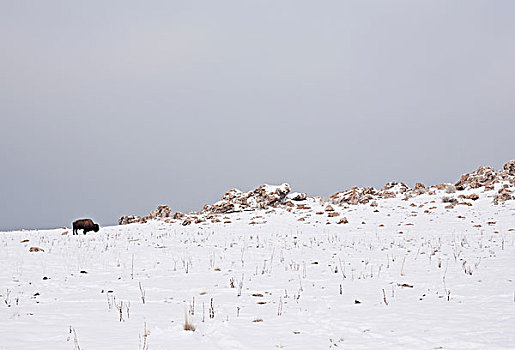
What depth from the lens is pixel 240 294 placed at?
26.8 feet

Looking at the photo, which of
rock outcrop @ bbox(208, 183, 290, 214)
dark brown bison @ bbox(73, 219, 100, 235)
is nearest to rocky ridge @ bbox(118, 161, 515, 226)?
rock outcrop @ bbox(208, 183, 290, 214)

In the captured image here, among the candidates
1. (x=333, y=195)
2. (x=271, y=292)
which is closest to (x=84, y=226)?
(x=271, y=292)

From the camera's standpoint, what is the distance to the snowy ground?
5.34m

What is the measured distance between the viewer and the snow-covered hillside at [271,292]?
17.6 feet

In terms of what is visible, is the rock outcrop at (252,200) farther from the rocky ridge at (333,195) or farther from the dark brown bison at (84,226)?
the dark brown bison at (84,226)

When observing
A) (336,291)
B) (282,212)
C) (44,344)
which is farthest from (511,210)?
(44,344)

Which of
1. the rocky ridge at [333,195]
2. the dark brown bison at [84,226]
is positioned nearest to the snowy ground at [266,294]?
the dark brown bison at [84,226]

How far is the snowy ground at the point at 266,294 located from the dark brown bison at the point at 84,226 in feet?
25.2

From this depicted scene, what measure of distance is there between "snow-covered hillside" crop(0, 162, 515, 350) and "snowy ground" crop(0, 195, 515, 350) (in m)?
0.03

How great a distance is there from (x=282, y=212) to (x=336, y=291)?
22.2 metres

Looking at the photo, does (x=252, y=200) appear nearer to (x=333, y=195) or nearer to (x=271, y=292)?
(x=333, y=195)

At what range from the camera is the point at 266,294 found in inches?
323

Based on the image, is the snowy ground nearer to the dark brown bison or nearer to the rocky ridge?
the dark brown bison

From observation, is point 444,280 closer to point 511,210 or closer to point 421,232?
point 421,232
